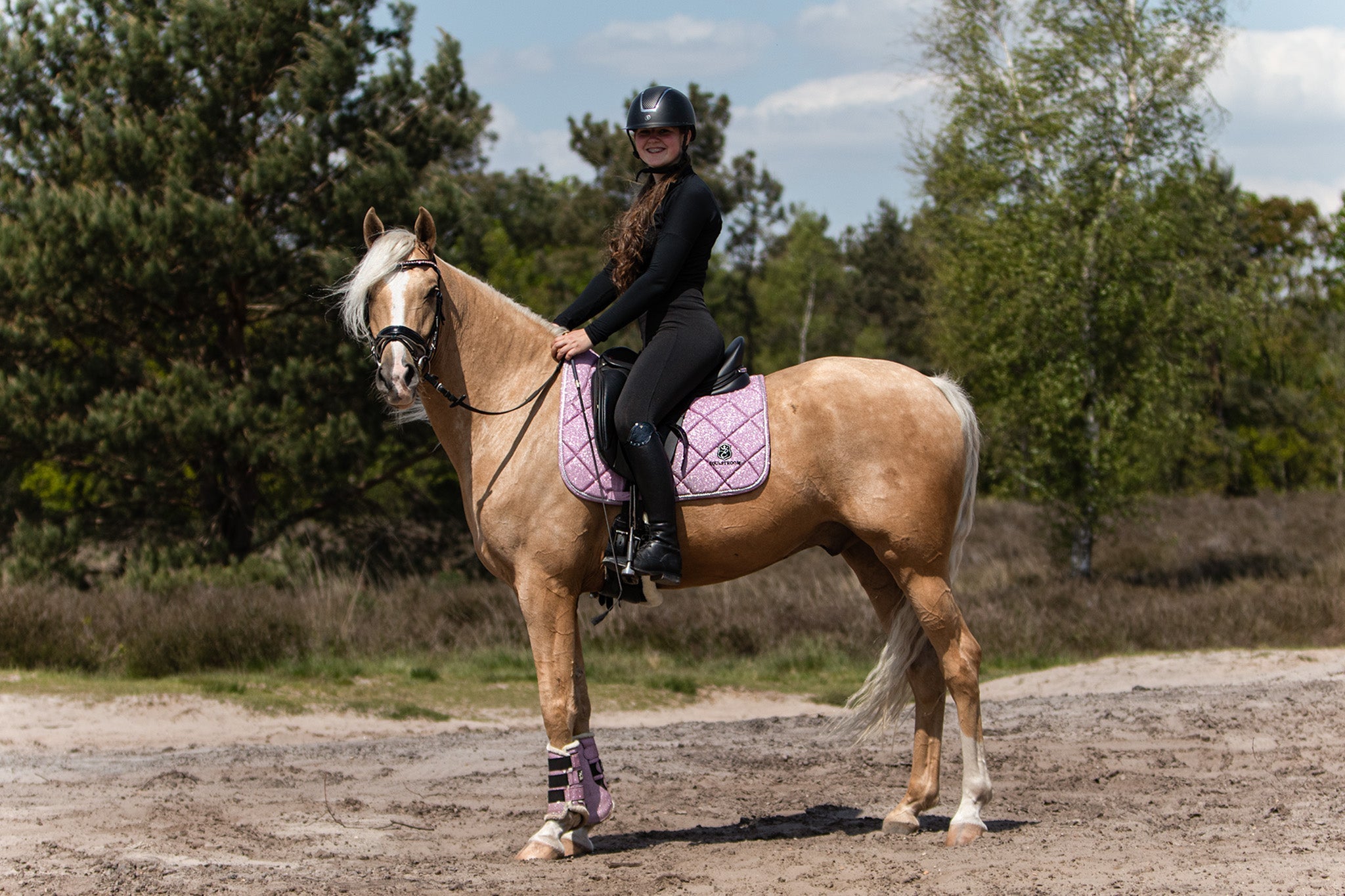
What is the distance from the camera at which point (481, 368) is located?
5.78 m

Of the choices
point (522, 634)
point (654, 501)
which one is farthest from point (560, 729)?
point (522, 634)

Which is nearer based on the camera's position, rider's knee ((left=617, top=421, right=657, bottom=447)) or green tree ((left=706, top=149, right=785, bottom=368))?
rider's knee ((left=617, top=421, right=657, bottom=447))

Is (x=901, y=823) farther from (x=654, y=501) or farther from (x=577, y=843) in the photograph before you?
(x=654, y=501)

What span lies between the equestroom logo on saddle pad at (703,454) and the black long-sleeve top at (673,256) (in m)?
0.49

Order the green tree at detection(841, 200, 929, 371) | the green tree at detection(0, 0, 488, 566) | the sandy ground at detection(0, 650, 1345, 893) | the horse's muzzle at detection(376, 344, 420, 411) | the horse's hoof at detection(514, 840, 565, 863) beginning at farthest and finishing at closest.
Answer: the green tree at detection(841, 200, 929, 371), the green tree at detection(0, 0, 488, 566), the horse's hoof at detection(514, 840, 565, 863), the horse's muzzle at detection(376, 344, 420, 411), the sandy ground at detection(0, 650, 1345, 893)

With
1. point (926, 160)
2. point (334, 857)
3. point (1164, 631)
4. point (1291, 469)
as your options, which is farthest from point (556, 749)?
point (1291, 469)

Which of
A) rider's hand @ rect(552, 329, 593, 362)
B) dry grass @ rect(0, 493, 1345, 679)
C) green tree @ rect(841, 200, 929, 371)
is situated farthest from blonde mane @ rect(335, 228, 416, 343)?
green tree @ rect(841, 200, 929, 371)

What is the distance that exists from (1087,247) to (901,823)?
1395 cm

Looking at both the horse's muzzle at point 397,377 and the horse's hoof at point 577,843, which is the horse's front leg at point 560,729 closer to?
the horse's hoof at point 577,843

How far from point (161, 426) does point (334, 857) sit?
12257 millimetres

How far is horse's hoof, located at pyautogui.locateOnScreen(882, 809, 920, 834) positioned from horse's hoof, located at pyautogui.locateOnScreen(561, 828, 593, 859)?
1.48 meters

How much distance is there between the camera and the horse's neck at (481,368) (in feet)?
18.7

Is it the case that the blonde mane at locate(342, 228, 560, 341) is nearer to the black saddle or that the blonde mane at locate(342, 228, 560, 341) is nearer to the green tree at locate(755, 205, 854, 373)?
the black saddle

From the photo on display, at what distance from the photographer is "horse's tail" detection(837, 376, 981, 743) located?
19.1ft
